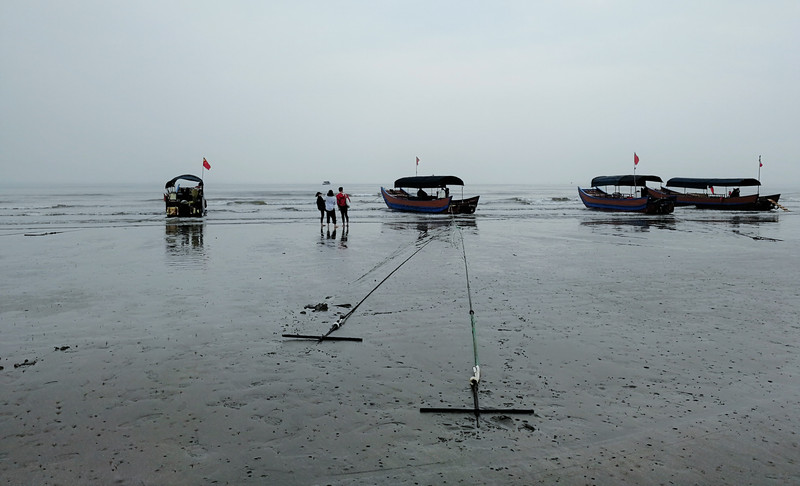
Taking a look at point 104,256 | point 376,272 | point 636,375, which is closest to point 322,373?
point 636,375

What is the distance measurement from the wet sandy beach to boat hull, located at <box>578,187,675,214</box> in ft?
78.6

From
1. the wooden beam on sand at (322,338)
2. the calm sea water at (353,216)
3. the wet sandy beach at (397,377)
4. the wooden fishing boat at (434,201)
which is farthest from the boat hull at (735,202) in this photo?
the wooden beam on sand at (322,338)

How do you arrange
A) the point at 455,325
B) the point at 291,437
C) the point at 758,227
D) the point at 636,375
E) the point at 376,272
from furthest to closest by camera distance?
the point at 758,227 < the point at 376,272 < the point at 455,325 < the point at 636,375 < the point at 291,437

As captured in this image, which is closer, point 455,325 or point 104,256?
point 455,325

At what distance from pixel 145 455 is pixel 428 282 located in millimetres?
7098

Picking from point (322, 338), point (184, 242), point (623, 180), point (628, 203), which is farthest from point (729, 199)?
point (322, 338)

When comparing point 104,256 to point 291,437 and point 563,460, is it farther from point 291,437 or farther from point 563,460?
point 563,460

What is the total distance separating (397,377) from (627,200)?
1346 inches

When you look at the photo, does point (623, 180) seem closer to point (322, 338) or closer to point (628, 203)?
point (628, 203)

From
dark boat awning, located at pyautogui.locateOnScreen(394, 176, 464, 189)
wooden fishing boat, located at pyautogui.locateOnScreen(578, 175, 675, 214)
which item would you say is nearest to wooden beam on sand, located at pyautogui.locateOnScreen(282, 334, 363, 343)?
dark boat awning, located at pyautogui.locateOnScreen(394, 176, 464, 189)

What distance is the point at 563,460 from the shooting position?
374 cm

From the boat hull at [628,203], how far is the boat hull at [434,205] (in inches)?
399

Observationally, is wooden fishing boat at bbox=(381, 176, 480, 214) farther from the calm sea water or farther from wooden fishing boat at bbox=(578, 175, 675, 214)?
wooden fishing boat at bbox=(578, 175, 675, 214)

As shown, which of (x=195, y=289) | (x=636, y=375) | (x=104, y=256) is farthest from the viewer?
(x=104, y=256)
